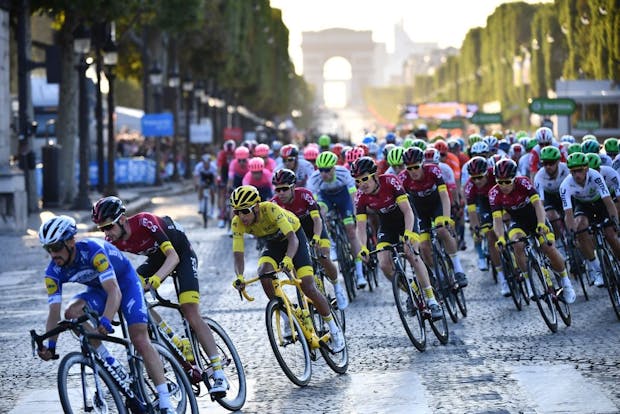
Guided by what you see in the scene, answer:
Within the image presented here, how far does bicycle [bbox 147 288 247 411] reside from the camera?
9625mm

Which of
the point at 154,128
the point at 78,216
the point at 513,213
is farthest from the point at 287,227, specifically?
the point at 154,128

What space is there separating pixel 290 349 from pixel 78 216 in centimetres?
2180

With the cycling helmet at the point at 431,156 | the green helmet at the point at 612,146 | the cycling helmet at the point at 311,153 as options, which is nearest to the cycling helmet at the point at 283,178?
the cycling helmet at the point at 431,156

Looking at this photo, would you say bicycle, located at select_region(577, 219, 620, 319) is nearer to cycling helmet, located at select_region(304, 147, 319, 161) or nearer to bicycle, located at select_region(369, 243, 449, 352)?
bicycle, located at select_region(369, 243, 449, 352)

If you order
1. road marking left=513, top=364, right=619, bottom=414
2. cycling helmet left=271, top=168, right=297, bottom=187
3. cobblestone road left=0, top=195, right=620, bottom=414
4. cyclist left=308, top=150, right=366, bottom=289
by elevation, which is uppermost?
cycling helmet left=271, top=168, right=297, bottom=187

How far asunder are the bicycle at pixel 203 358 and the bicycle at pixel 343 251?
20.1ft

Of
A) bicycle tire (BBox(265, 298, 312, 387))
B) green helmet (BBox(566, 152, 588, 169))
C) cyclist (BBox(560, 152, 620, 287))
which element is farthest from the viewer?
green helmet (BBox(566, 152, 588, 169))

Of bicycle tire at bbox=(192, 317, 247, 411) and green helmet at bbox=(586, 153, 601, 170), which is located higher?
green helmet at bbox=(586, 153, 601, 170)

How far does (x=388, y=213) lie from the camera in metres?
13.2

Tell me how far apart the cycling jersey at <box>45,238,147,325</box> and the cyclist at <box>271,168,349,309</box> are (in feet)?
12.1

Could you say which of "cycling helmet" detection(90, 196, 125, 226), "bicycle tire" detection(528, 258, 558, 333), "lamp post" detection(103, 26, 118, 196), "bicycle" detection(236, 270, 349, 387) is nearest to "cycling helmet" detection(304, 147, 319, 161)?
"bicycle tire" detection(528, 258, 558, 333)

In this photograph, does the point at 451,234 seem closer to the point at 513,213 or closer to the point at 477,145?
the point at 513,213

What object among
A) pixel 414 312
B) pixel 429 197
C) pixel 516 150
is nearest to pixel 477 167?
pixel 429 197

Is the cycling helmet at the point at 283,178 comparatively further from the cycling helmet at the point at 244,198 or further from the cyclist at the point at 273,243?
the cycling helmet at the point at 244,198
